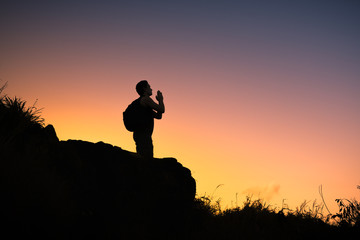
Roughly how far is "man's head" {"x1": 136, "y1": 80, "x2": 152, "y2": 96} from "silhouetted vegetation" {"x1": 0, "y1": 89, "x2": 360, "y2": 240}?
1589 mm

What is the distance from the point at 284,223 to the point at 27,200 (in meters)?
5.53

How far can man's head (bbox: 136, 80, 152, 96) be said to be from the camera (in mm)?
6074

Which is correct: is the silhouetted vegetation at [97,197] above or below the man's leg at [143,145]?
below

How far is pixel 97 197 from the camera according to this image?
409 centimetres

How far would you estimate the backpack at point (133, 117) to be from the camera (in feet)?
18.4

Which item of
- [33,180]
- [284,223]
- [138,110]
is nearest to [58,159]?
[33,180]

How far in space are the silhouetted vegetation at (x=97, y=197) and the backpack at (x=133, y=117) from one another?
2.65ft

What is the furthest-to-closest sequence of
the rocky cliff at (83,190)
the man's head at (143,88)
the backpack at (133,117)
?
the man's head at (143,88) < the backpack at (133,117) < the rocky cliff at (83,190)

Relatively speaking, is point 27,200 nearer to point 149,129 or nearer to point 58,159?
point 58,159

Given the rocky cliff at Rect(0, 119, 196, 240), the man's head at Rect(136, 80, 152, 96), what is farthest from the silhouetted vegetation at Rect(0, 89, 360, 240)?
the man's head at Rect(136, 80, 152, 96)

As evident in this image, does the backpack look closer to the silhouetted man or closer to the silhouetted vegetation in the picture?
the silhouetted man

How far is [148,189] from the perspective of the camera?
4.81 meters

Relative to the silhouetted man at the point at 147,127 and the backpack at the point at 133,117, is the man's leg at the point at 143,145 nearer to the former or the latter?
the silhouetted man at the point at 147,127

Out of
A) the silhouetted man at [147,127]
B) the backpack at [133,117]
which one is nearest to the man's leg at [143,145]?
the silhouetted man at [147,127]
